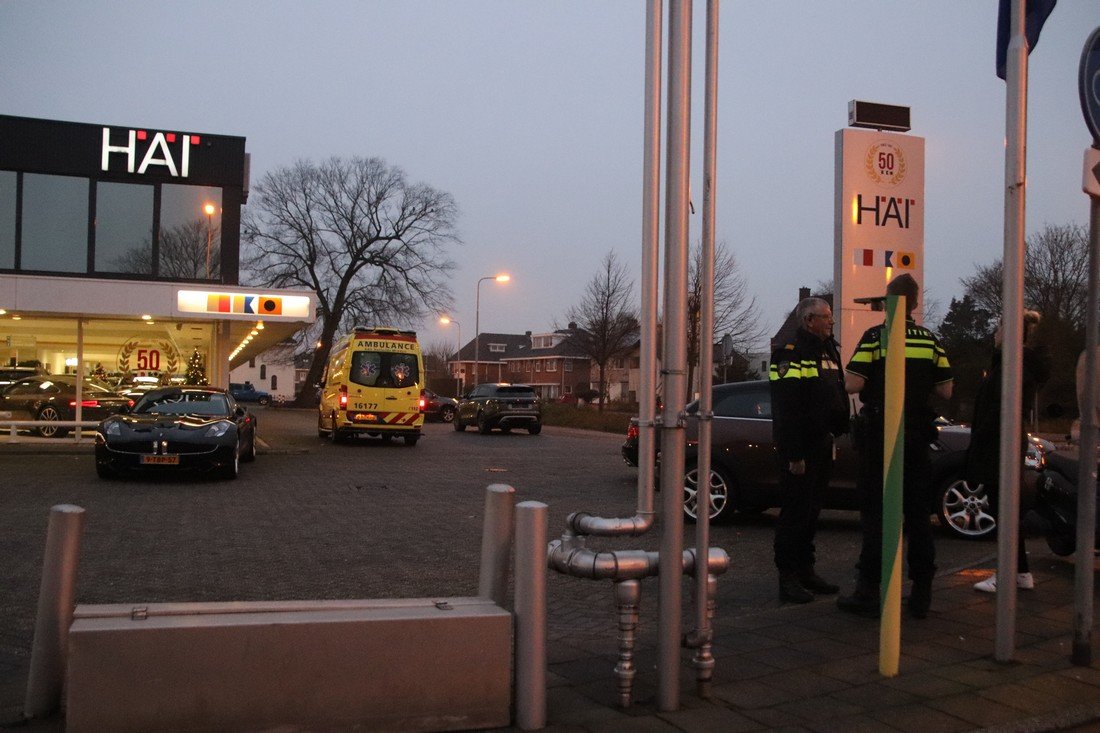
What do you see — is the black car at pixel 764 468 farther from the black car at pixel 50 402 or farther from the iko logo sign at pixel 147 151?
the iko logo sign at pixel 147 151

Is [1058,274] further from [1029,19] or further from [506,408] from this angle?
[1029,19]

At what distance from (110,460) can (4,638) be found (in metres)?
9.16

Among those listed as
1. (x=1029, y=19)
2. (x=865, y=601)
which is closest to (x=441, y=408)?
(x=865, y=601)

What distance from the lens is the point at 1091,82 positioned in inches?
189

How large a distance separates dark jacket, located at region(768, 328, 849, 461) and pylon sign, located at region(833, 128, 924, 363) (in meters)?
2.53

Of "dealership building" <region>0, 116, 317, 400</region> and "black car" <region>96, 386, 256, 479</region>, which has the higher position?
"dealership building" <region>0, 116, 317, 400</region>

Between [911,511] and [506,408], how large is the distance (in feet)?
86.4

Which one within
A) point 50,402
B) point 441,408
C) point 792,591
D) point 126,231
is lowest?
point 441,408

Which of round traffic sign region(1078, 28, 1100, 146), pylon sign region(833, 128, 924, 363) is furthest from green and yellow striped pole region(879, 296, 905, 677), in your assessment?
pylon sign region(833, 128, 924, 363)

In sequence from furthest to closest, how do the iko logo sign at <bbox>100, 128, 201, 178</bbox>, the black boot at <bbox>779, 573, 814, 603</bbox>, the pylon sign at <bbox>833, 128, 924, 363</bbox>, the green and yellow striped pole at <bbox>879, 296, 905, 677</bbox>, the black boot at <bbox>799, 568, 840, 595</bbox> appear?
1. the iko logo sign at <bbox>100, 128, 201, 178</bbox>
2. the pylon sign at <bbox>833, 128, 924, 363</bbox>
3. the black boot at <bbox>799, 568, 840, 595</bbox>
4. the black boot at <bbox>779, 573, 814, 603</bbox>
5. the green and yellow striped pole at <bbox>879, 296, 905, 677</bbox>

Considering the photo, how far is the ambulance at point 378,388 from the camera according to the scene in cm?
2452

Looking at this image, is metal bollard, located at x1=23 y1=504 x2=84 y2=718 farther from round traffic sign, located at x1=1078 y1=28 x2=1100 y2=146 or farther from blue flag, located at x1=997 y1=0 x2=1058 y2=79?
blue flag, located at x1=997 y1=0 x2=1058 y2=79

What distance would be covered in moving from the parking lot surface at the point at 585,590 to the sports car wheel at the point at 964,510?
0.85 ft

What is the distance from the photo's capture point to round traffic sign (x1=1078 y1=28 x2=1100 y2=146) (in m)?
4.77
